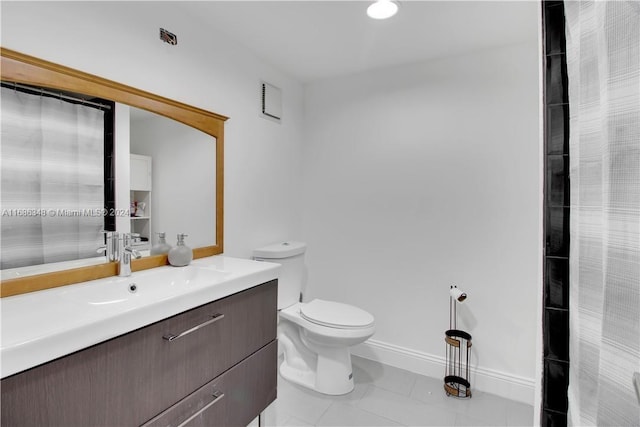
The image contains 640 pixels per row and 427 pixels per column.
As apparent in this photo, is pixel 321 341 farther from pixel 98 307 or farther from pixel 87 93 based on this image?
pixel 87 93

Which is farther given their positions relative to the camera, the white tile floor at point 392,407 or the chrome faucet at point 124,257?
the white tile floor at point 392,407

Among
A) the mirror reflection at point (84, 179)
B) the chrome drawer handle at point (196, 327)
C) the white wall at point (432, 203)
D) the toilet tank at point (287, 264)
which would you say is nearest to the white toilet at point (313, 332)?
the toilet tank at point (287, 264)

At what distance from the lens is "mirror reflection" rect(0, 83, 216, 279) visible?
111cm

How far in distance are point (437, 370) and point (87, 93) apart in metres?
2.59

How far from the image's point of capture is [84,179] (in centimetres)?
131

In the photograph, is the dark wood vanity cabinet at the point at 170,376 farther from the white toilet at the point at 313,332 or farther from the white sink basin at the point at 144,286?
the white toilet at the point at 313,332

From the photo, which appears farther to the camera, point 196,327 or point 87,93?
point 87,93

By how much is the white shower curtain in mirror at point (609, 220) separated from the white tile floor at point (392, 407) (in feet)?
3.97

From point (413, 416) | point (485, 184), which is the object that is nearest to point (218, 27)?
point (485, 184)

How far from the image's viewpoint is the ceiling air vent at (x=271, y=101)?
227cm

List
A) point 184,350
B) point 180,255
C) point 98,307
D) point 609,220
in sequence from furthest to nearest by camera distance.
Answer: point 180,255 < point 184,350 < point 98,307 < point 609,220

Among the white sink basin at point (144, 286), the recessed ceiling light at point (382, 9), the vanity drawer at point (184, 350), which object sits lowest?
the vanity drawer at point (184, 350)

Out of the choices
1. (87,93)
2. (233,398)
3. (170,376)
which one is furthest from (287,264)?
(87,93)

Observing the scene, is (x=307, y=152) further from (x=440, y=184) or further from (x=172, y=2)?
(x=172, y=2)
